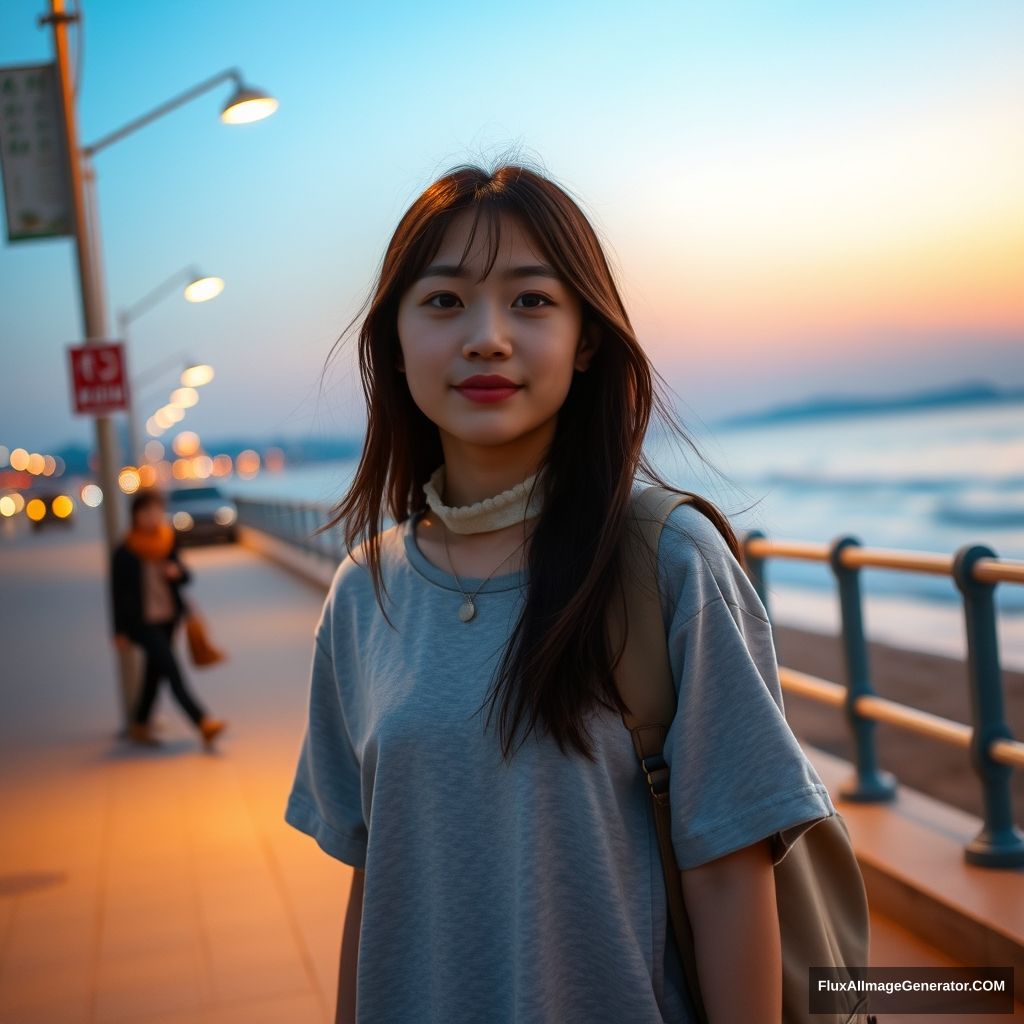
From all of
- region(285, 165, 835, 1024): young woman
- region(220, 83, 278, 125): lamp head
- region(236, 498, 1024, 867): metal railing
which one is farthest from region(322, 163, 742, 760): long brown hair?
region(220, 83, 278, 125): lamp head

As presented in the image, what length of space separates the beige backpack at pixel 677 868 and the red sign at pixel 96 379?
312 inches

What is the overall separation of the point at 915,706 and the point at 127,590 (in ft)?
19.1

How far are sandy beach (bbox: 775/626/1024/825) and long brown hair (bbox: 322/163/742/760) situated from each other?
3.61m

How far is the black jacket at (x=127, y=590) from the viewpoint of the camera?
28.5ft

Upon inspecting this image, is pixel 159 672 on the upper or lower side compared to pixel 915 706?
upper

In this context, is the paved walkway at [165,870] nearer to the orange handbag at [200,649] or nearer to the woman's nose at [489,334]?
the orange handbag at [200,649]

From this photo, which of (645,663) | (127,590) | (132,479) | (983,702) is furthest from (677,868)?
(132,479)

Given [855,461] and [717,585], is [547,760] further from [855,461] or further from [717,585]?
[855,461]

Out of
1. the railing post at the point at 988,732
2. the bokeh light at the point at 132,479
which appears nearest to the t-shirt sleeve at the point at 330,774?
the railing post at the point at 988,732

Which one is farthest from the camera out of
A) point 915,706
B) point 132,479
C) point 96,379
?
point 132,479

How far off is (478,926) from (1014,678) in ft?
28.8

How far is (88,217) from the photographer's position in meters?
9.38

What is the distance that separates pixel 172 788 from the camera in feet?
24.1

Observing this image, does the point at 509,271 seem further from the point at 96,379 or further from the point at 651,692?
the point at 96,379
